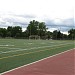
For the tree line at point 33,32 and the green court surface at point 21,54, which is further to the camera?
the tree line at point 33,32

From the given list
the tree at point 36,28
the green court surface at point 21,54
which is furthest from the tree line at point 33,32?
the green court surface at point 21,54

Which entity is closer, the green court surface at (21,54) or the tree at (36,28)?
the green court surface at (21,54)

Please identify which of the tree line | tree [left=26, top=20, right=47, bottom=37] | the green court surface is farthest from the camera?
tree [left=26, top=20, right=47, bottom=37]

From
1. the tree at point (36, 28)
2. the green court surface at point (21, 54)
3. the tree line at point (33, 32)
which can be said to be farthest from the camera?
the tree at point (36, 28)

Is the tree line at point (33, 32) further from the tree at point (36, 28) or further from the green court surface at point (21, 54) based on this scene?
the green court surface at point (21, 54)

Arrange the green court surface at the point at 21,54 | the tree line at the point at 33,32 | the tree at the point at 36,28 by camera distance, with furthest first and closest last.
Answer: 1. the tree at the point at 36,28
2. the tree line at the point at 33,32
3. the green court surface at the point at 21,54

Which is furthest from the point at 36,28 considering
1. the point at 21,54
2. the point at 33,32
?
the point at 21,54

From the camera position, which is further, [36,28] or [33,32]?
[36,28]

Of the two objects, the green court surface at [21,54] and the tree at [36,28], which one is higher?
→ the tree at [36,28]

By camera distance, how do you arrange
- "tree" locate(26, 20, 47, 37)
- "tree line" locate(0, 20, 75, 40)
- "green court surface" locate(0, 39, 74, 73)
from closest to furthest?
"green court surface" locate(0, 39, 74, 73)
"tree line" locate(0, 20, 75, 40)
"tree" locate(26, 20, 47, 37)

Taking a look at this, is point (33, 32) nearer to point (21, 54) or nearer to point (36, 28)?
point (36, 28)

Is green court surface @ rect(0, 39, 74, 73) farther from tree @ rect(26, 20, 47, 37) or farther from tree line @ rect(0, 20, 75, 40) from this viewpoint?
tree @ rect(26, 20, 47, 37)

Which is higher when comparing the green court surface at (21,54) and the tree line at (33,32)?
the tree line at (33,32)

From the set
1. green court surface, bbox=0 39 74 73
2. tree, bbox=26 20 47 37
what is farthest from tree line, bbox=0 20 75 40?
green court surface, bbox=0 39 74 73
